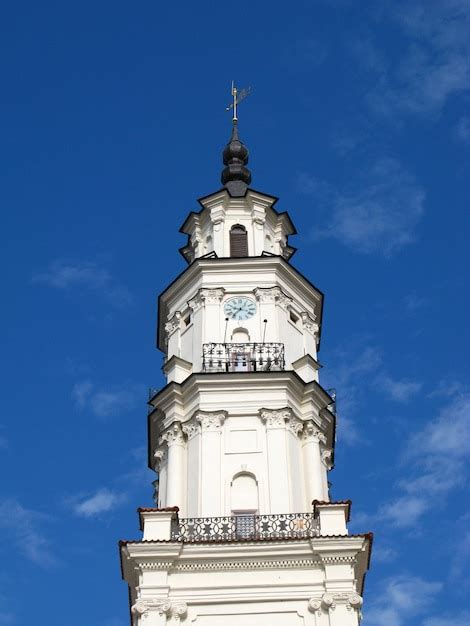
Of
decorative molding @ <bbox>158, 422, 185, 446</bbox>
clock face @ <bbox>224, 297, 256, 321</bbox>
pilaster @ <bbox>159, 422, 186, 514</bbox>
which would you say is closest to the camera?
pilaster @ <bbox>159, 422, 186, 514</bbox>

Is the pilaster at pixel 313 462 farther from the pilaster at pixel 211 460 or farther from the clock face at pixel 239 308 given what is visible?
the clock face at pixel 239 308

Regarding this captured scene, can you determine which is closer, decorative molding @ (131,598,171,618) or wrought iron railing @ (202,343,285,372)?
decorative molding @ (131,598,171,618)

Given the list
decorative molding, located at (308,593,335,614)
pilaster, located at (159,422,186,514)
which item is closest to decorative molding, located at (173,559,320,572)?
decorative molding, located at (308,593,335,614)

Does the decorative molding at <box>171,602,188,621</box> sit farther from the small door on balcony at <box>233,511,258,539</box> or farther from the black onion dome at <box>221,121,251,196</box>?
the black onion dome at <box>221,121,251,196</box>

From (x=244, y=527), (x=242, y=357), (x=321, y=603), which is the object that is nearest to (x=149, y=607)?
(x=244, y=527)

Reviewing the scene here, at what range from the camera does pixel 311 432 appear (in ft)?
107

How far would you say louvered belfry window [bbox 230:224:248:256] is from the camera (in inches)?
1485

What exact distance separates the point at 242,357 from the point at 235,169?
10.6m

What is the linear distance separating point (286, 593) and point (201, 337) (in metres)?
8.75

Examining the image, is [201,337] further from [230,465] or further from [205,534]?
[205,534]

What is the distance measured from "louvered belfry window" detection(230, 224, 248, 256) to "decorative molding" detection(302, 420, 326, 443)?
6.84 metres

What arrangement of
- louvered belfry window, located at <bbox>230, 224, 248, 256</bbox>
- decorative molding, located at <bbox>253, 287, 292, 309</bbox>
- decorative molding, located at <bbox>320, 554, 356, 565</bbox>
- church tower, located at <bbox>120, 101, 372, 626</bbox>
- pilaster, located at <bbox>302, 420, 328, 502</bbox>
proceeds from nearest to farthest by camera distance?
church tower, located at <bbox>120, 101, 372, 626</bbox>, decorative molding, located at <bbox>320, 554, 356, 565</bbox>, pilaster, located at <bbox>302, 420, 328, 502</bbox>, decorative molding, located at <bbox>253, 287, 292, 309</bbox>, louvered belfry window, located at <bbox>230, 224, 248, 256</bbox>

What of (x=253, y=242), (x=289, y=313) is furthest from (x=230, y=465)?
(x=253, y=242)

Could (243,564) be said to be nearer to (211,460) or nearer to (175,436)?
(211,460)
